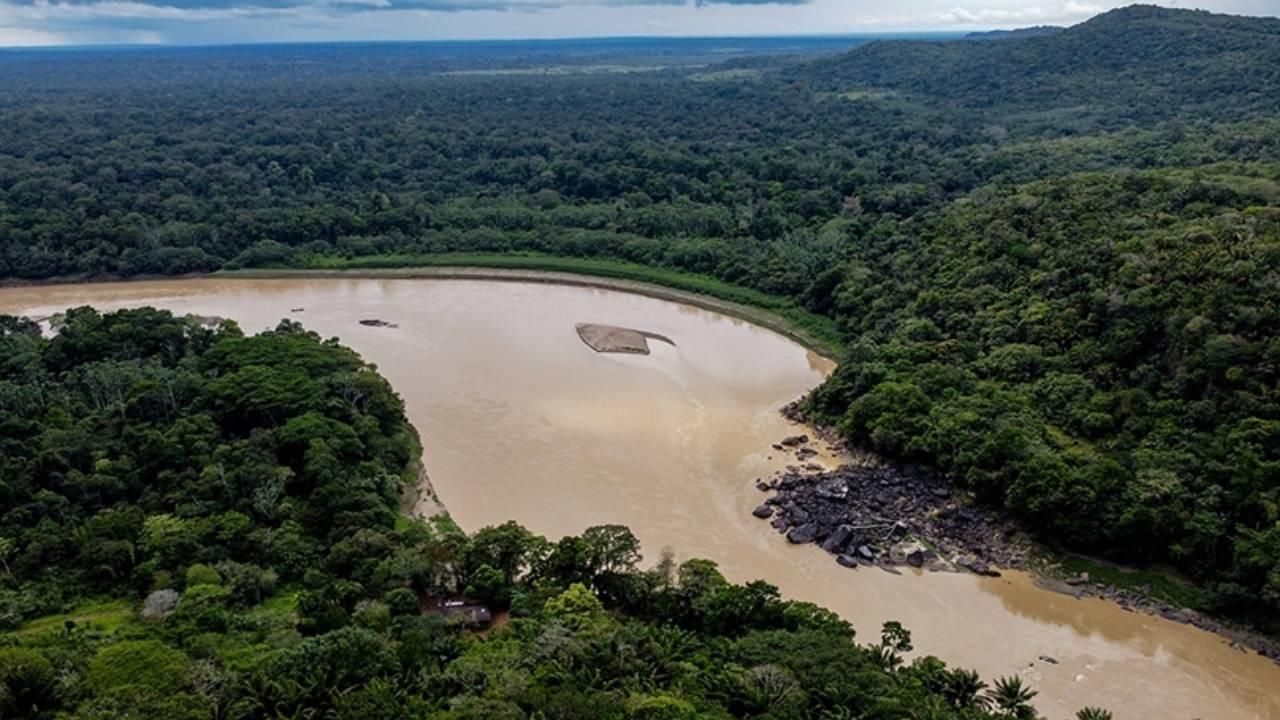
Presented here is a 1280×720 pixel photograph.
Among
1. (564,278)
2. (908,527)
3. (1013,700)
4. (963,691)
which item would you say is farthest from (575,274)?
(1013,700)

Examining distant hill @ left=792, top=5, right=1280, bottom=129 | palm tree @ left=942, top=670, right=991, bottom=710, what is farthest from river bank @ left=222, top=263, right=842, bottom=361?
distant hill @ left=792, top=5, right=1280, bottom=129

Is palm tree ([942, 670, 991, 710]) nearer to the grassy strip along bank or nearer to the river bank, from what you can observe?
the river bank

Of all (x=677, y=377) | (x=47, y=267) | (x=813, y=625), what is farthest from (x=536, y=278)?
(x=813, y=625)

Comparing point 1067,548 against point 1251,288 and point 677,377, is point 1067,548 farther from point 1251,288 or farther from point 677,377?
point 677,377

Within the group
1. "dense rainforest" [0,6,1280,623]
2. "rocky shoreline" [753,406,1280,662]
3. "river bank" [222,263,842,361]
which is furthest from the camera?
"river bank" [222,263,842,361]

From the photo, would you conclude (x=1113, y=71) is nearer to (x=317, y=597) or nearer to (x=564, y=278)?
(x=564, y=278)

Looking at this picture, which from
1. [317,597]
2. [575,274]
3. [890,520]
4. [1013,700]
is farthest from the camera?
[575,274]

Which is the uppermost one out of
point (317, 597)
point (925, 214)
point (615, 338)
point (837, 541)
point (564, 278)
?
point (925, 214)

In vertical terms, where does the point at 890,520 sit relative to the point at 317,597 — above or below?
below

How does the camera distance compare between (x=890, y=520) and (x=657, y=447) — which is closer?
(x=890, y=520)
